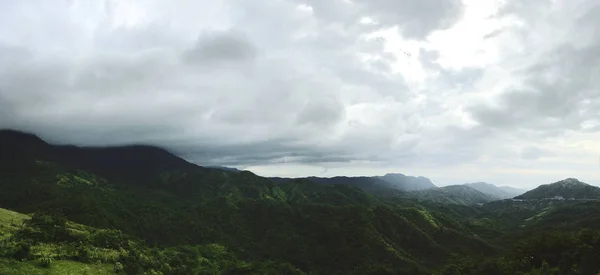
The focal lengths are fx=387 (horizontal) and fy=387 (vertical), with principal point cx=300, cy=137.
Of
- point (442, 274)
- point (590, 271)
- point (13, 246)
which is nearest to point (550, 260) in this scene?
point (590, 271)

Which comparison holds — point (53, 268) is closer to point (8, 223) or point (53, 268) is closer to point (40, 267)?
point (40, 267)

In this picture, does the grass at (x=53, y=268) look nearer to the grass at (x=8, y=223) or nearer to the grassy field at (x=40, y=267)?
the grassy field at (x=40, y=267)

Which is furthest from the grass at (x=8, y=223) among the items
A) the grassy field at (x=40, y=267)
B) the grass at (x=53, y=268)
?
the grass at (x=53, y=268)

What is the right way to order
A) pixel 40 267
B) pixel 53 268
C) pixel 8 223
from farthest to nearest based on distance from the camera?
1. pixel 8 223
2. pixel 53 268
3. pixel 40 267

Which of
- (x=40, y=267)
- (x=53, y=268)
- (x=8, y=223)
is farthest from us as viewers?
(x=8, y=223)

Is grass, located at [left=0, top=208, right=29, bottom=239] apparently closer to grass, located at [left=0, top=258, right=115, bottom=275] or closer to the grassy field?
the grassy field

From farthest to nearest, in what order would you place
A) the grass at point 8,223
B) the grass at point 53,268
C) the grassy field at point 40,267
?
the grass at point 8,223, the grassy field at point 40,267, the grass at point 53,268

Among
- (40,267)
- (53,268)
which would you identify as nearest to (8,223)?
(53,268)

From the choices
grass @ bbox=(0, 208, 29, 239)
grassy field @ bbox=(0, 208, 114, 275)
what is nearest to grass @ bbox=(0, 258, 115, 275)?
grassy field @ bbox=(0, 208, 114, 275)

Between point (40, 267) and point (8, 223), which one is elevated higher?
point (8, 223)

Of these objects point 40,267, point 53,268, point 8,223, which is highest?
point 8,223

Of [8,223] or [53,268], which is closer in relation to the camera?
[53,268]

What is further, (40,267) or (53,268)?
(53,268)
